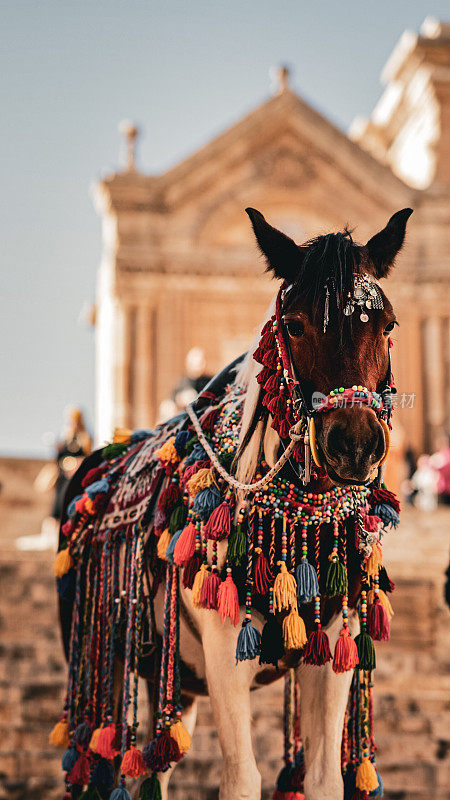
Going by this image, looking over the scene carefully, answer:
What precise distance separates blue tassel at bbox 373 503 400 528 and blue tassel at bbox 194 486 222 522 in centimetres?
64

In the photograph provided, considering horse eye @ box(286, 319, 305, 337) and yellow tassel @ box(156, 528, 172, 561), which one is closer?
horse eye @ box(286, 319, 305, 337)

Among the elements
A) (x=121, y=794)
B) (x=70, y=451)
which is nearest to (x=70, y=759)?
(x=121, y=794)

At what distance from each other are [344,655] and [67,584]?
7.40ft

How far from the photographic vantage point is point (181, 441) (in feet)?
16.0

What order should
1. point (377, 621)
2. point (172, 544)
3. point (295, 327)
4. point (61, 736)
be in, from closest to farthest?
point (295, 327)
point (377, 621)
point (172, 544)
point (61, 736)

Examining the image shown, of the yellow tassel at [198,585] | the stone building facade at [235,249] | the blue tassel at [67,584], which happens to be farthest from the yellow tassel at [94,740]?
the stone building facade at [235,249]

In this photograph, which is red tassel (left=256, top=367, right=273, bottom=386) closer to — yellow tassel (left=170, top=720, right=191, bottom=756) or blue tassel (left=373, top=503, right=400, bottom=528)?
blue tassel (left=373, top=503, right=400, bottom=528)

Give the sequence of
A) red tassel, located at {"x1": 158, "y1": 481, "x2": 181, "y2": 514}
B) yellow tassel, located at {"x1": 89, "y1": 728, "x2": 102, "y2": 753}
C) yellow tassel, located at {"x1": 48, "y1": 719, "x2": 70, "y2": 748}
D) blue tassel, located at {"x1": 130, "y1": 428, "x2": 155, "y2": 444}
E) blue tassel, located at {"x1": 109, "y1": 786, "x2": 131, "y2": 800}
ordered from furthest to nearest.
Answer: blue tassel, located at {"x1": 130, "y1": 428, "x2": 155, "y2": 444} < yellow tassel, located at {"x1": 48, "y1": 719, "x2": 70, "y2": 748} < yellow tassel, located at {"x1": 89, "y1": 728, "x2": 102, "y2": 753} < blue tassel, located at {"x1": 109, "y1": 786, "x2": 131, "y2": 800} < red tassel, located at {"x1": 158, "y1": 481, "x2": 181, "y2": 514}

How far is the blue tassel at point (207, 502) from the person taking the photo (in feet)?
14.4

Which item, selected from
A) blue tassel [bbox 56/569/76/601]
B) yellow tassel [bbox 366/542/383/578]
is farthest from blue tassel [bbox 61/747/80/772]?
yellow tassel [bbox 366/542/383/578]

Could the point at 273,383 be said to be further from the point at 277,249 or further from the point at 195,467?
the point at 195,467

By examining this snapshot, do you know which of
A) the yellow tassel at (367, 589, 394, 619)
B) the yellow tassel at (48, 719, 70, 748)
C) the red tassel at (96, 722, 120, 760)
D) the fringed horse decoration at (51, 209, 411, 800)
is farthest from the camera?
the yellow tassel at (48, 719, 70, 748)

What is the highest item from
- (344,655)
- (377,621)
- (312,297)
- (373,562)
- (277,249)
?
(277,249)

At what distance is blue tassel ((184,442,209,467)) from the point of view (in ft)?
15.2
